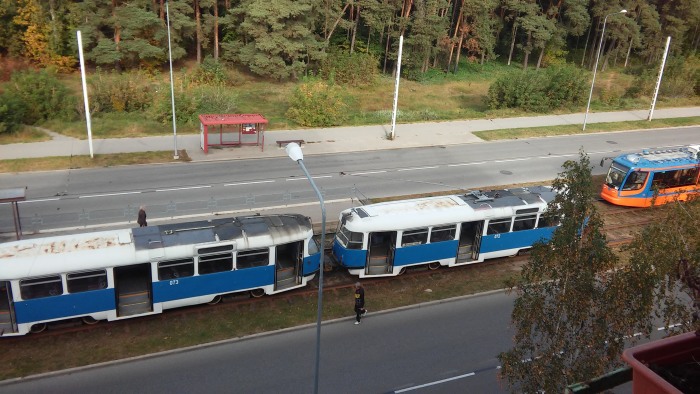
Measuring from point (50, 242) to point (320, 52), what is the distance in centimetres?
3982

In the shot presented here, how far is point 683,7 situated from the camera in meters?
66.9

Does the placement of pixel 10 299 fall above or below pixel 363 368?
above

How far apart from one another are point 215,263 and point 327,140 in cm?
2063

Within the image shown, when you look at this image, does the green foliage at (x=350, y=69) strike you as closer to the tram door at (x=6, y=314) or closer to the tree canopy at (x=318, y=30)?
the tree canopy at (x=318, y=30)

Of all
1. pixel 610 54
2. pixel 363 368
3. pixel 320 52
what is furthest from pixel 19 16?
pixel 610 54

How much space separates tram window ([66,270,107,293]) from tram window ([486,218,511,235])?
1319 cm

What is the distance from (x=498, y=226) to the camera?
70.6 feet

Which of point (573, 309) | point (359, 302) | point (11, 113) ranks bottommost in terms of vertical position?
point (359, 302)

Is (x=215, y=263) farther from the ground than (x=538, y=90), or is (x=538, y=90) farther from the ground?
(x=538, y=90)

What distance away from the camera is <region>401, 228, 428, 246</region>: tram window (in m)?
20.2

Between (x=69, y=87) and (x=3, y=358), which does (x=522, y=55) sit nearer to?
(x=69, y=87)

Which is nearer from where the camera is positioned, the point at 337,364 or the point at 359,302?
the point at 337,364

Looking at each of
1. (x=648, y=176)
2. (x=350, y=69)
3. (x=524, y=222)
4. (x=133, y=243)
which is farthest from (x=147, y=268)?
(x=350, y=69)

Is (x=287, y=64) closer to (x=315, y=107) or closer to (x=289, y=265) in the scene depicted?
(x=315, y=107)
